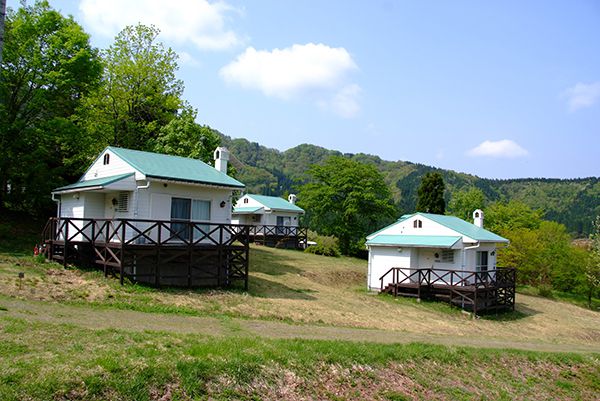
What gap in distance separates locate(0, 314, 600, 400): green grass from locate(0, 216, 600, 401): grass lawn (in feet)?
0.09

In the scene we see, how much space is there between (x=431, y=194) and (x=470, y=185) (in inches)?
4372

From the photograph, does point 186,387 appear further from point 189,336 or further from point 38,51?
point 38,51

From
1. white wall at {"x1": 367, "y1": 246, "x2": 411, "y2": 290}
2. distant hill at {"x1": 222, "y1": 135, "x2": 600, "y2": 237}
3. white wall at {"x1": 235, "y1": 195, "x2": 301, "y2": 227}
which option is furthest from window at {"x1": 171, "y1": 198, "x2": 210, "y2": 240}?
distant hill at {"x1": 222, "y1": 135, "x2": 600, "y2": 237}

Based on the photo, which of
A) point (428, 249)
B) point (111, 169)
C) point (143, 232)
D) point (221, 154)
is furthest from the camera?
point (428, 249)

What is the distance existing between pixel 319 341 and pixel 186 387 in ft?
15.2

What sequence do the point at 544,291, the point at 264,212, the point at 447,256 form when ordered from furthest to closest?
the point at 264,212 → the point at 544,291 → the point at 447,256

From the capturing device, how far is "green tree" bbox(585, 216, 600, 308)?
2709 centimetres

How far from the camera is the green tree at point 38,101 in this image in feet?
79.7


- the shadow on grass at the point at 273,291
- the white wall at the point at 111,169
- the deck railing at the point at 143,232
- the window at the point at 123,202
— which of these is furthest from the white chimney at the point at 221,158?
the shadow on grass at the point at 273,291

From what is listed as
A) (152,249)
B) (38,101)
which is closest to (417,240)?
(152,249)

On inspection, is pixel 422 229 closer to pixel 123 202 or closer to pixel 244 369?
pixel 123 202

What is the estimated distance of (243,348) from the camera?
10.3m

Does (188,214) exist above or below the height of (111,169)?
below

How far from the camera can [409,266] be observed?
2734 cm
